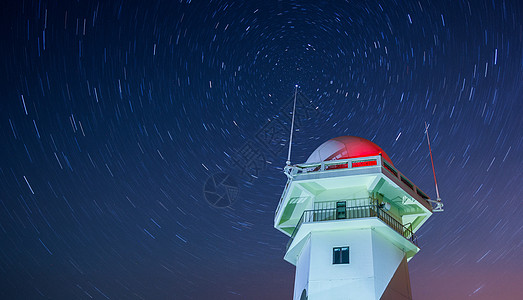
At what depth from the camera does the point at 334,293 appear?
63.6 ft

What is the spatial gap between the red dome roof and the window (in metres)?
5.55

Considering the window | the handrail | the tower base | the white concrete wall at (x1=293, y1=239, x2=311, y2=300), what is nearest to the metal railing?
the tower base

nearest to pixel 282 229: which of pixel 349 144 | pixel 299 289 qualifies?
pixel 299 289

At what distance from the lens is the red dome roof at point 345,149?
24089 mm

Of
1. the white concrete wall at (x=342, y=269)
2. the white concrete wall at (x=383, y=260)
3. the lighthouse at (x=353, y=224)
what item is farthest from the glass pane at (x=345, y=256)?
the white concrete wall at (x=383, y=260)

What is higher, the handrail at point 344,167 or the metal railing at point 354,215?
the handrail at point 344,167

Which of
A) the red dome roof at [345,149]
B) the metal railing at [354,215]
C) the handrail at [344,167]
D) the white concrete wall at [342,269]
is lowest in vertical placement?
the white concrete wall at [342,269]

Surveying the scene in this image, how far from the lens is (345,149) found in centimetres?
2433

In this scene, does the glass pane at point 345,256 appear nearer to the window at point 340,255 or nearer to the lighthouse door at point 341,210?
the window at point 340,255

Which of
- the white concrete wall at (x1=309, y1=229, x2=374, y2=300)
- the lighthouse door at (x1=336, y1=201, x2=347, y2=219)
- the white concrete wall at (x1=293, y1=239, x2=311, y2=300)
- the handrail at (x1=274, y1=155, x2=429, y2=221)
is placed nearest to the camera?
the white concrete wall at (x1=309, y1=229, x2=374, y2=300)

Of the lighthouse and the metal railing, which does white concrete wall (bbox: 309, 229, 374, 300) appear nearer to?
the lighthouse

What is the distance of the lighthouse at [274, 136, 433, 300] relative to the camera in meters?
19.8

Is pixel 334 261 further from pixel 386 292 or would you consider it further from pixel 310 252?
pixel 386 292

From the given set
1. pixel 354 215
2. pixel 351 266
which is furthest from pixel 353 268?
pixel 354 215
